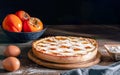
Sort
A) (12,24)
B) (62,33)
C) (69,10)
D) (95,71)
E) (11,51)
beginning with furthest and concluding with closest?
(69,10), (62,33), (12,24), (11,51), (95,71)

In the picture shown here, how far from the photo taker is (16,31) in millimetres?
1471

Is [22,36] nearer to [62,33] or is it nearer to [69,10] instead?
[62,33]

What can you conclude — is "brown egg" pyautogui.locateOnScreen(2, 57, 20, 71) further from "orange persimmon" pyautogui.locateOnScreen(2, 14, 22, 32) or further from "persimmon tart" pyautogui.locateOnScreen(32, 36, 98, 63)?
"orange persimmon" pyautogui.locateOnScreen(2, 14, 22, 32)

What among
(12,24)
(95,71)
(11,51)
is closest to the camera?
(95,71)

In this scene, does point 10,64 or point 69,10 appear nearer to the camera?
point 10,64

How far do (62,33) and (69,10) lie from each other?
24cm

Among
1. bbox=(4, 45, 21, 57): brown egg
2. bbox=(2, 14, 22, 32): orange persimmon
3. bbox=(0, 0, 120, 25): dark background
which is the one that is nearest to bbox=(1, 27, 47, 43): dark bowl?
bbox=(2, 14, 22, 32): orange persimmon

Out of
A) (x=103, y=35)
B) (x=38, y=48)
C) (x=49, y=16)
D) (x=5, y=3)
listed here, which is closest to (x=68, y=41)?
(x=38, y=48)

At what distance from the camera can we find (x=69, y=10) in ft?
6.26

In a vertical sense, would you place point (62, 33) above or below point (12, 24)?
below

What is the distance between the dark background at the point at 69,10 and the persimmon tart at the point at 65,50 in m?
0.47

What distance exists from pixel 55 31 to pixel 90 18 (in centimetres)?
28

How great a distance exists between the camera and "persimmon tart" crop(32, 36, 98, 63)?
1.20 meters

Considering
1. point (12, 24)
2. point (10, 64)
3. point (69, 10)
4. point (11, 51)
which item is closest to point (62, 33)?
point (69, 10)
